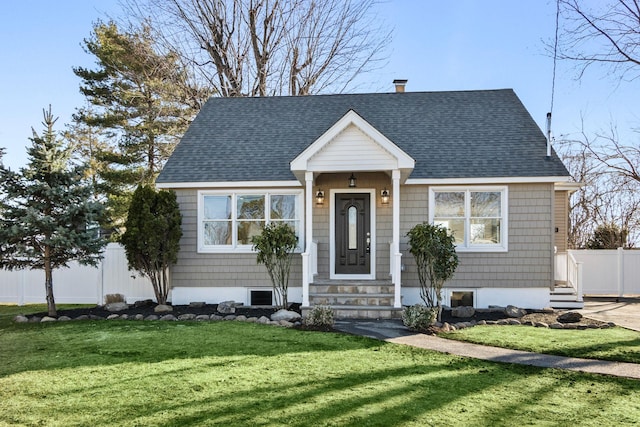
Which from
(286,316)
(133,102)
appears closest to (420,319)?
(286,316)

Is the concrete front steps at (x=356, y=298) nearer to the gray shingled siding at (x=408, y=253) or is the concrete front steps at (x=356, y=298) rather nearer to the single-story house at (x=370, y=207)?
the single-story house at (x=370, y=207)

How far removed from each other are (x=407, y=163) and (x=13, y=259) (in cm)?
902

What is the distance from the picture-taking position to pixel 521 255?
1077 cm

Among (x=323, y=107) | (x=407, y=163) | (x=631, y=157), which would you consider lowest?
(x=407, y=163)

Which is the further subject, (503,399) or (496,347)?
(496,347)

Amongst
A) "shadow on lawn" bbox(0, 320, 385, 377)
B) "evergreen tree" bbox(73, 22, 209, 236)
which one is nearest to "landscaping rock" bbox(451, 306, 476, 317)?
"shadow on lawn" bbox(0, 320, 385, 377)

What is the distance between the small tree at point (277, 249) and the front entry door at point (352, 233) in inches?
49.4

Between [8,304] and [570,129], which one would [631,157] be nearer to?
[570,129]

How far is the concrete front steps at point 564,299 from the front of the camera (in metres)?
11.1

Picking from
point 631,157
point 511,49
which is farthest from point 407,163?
point 631,157

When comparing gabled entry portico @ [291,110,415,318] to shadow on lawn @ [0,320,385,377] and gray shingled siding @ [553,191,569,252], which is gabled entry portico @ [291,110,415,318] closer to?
shadow on lawn @ [0,320,385,377]

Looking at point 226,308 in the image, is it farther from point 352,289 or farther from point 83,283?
point 83,283

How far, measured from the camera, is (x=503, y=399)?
4.66 meters

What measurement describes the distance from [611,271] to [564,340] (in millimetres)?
8251
